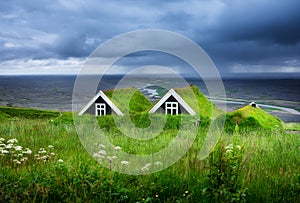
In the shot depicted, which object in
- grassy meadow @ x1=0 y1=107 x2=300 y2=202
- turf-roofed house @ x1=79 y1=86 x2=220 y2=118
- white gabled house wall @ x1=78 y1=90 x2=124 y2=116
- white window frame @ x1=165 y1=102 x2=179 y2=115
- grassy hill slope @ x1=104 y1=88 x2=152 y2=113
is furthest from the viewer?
white gabled house wall @ x1=78 y1=90 x2=124 y2=116

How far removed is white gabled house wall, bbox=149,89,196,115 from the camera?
23.2 metres

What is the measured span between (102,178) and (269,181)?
305 centimetres

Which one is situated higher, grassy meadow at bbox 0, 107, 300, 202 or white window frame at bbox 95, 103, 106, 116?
grassy meadow at bbox 0, 107, 300, 202

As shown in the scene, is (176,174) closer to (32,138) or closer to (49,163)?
(49,163)

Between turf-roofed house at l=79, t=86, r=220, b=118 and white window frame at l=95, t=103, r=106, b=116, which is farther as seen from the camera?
white window frame at l=95, t=103, r=106, b=116

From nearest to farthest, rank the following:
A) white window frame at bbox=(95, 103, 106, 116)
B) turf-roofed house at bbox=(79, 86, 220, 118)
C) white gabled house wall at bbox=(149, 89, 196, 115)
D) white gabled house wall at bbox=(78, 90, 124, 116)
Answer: white gabled house wall at bbox=(149, 89, 196, 115)
turf-roofed house at bbox=(79, 86, 220, 118)
white gabled house wall at bbox=(78, 90, 124, 116)
white window frame at bbox=(95, 103, 106, 116)

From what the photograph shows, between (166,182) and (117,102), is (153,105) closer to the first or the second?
(117,102)

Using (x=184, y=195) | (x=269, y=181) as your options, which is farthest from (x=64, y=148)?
(x=269, y=181)

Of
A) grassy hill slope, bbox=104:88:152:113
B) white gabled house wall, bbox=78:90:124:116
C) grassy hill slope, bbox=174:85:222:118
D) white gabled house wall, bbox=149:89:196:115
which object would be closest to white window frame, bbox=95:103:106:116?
white gabled house wall, bbox=78:90:124:116

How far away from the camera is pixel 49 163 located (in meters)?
6.61

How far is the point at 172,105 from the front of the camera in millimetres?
23969

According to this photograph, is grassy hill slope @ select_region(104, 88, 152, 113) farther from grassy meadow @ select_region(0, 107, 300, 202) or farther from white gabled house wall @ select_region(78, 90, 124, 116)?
grassy meadow @ select_region(0, 107, 300, 202)

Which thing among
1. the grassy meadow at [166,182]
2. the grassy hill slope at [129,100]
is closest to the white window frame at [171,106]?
the grassy hill slope at [129,100]

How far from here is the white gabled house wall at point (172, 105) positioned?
23200mm
